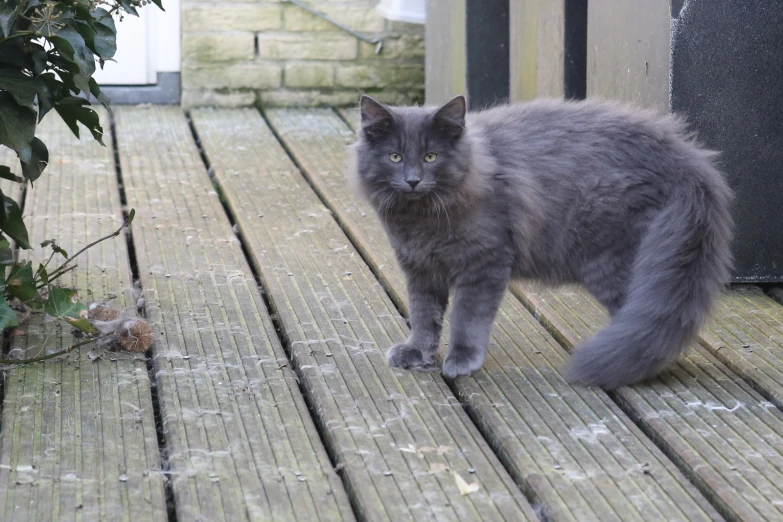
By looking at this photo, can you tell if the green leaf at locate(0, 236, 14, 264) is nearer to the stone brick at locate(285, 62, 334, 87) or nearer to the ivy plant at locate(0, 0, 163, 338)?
the ivy plant at locate(0, 0, 163, 338)

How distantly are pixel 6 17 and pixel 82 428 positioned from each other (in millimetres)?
896

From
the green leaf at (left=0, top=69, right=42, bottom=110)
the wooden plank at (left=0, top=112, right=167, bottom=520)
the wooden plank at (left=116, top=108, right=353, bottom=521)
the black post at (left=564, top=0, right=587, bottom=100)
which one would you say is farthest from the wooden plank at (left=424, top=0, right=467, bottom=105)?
the green leaf at (left=0, top=69, right=42, bottom=110)

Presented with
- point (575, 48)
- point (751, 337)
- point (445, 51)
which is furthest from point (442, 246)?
point (445, 51)

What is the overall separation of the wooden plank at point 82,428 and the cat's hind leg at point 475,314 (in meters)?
0.74

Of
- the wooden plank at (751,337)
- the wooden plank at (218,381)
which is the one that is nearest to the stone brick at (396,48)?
the wooden plank at (218,381)

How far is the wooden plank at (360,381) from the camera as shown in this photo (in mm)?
1917

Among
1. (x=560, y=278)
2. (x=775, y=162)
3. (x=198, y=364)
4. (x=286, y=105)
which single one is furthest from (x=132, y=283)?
(x=286, y=105)

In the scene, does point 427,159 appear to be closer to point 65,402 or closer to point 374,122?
point 374,122

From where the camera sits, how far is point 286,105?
225 inches

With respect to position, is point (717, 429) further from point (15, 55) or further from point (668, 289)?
point (15, 55)

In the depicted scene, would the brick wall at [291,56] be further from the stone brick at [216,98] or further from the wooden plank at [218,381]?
the wooden plank at [218,381]

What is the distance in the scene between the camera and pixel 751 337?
2.75 metres

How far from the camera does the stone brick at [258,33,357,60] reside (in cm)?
558

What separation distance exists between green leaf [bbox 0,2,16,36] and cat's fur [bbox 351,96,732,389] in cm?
80
